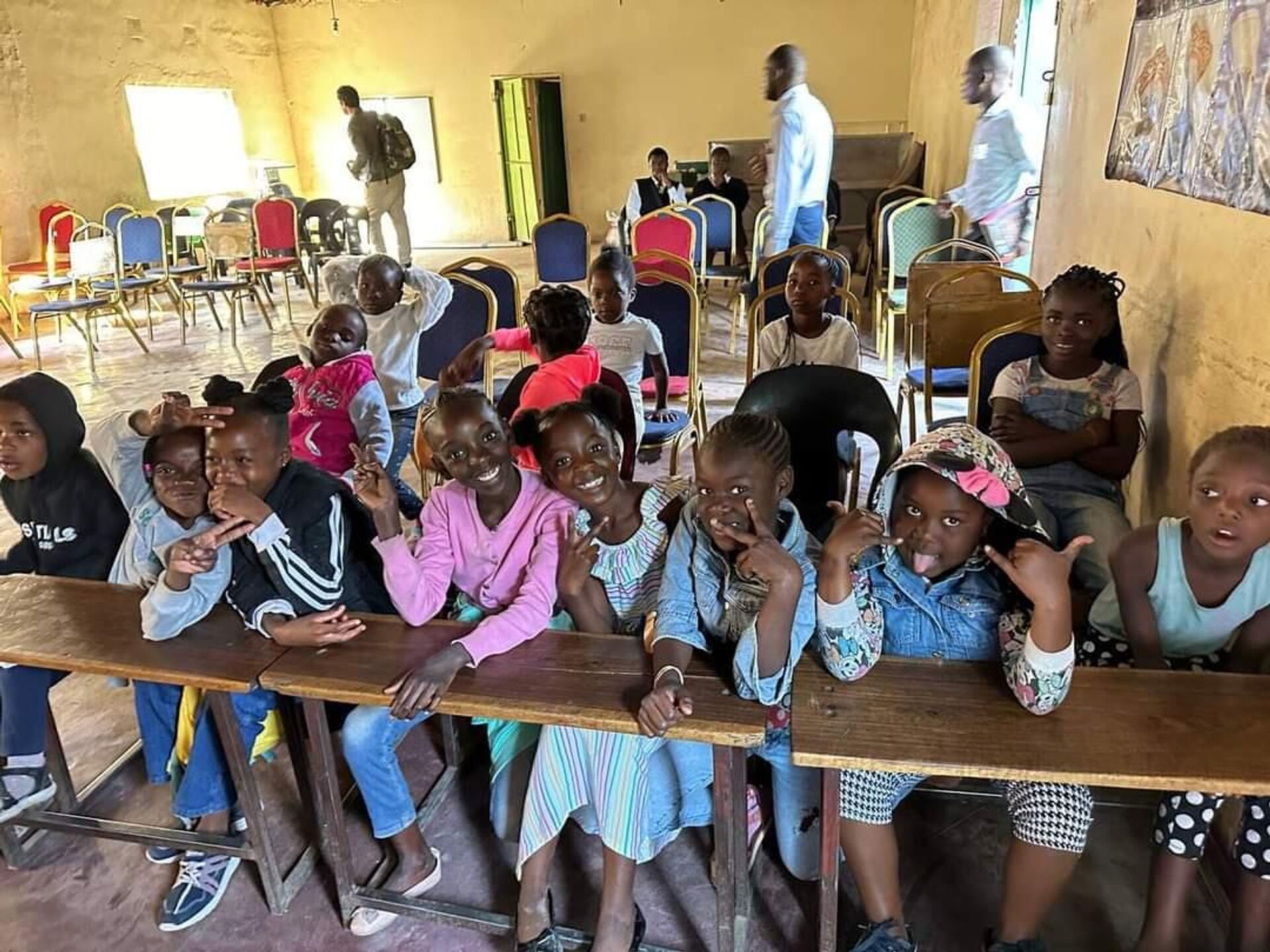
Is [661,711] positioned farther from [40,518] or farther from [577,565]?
[40,518]

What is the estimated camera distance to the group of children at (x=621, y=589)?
4.22 feet

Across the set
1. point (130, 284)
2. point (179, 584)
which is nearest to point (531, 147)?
point (130, 284)

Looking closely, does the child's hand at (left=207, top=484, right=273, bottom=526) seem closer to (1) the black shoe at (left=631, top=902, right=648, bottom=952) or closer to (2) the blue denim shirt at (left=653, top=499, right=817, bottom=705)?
(2) the blue denim shirt at (left=653, top=499, right=817, bottom=705)

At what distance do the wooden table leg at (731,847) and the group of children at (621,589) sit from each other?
0.45 ft

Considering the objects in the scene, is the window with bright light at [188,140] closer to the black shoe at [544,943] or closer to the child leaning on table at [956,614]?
the black shoe at [544,943]

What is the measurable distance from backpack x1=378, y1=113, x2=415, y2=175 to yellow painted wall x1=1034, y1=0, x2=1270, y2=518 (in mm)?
5643

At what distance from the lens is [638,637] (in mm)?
1483

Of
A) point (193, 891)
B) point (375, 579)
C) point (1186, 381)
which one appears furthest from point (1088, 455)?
point (193, 891)

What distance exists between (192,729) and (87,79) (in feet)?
28.9

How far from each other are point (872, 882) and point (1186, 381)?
5.00 feet

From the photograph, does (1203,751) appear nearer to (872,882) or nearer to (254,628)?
(872,882)

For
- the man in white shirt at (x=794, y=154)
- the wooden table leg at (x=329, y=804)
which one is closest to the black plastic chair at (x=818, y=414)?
the wooden table leg at (x=329, y=804)

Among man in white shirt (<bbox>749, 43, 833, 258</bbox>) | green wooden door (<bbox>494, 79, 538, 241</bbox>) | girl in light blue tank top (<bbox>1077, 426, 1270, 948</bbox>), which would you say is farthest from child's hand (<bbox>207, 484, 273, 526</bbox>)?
green wooden door (<bbox>494, 79, 538, 241</bbox>)

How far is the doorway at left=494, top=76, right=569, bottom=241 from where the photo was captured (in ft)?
34.2
